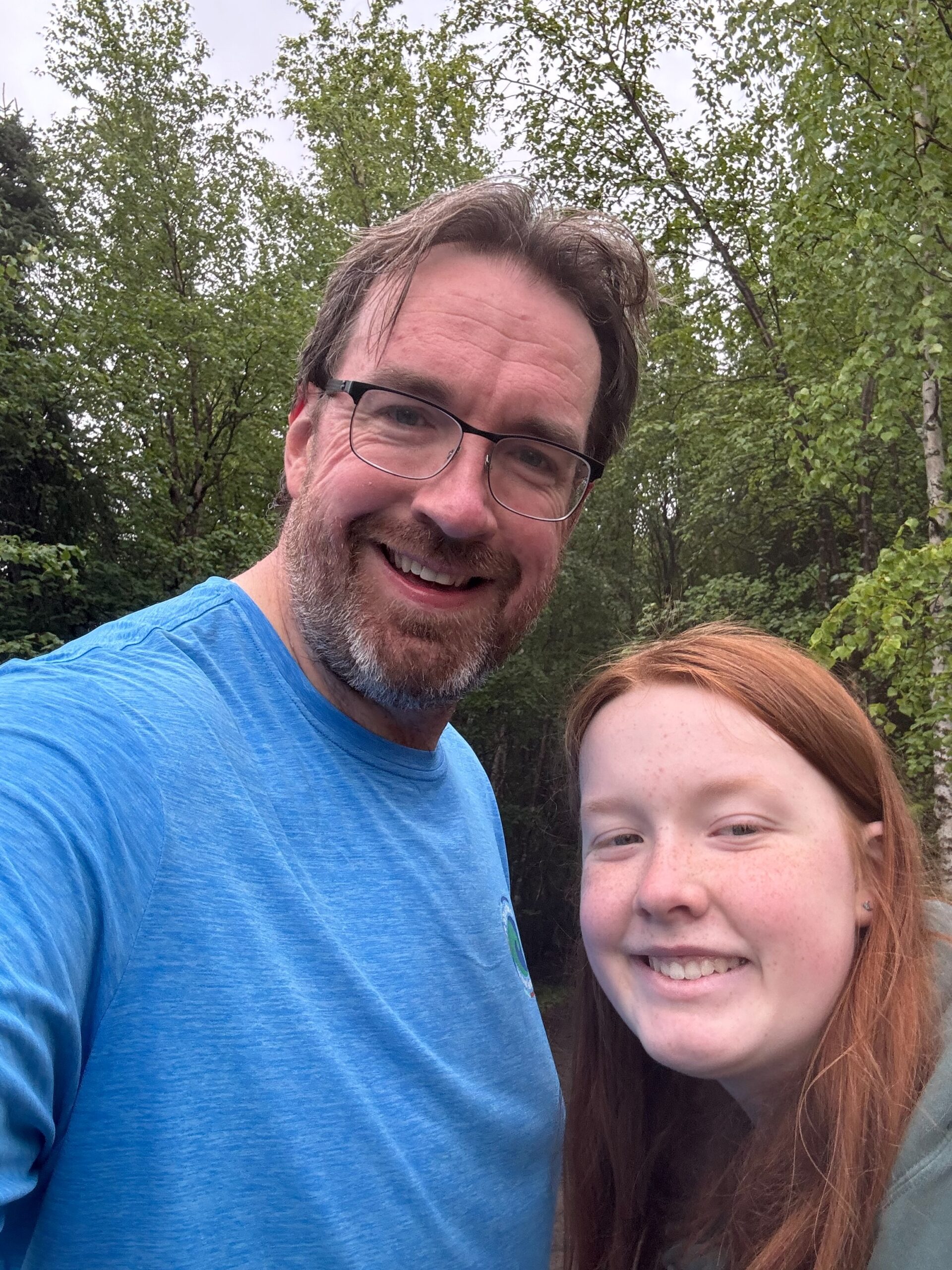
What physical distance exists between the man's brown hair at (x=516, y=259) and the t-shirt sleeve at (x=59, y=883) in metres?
0.96

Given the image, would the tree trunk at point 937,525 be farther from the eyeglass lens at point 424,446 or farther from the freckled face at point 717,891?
the eyeglass lens at point 424,446

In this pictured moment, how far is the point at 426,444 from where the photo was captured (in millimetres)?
1521

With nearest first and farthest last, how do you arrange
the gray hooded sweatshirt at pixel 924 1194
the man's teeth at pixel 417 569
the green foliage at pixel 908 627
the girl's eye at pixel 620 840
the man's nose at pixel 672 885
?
the gray hooded sweatshirt at pixel 924 1194 < the man's nose at pixel 672 885 < the girl's eye at pixel 620 840 < the man's teeth at pixel 417 569 < the green foliage at pixel 908 627

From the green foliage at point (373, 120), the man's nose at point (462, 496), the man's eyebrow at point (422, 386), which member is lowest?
the man's nose at point (462, 496)

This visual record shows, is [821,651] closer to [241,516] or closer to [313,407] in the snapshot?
[313,407]

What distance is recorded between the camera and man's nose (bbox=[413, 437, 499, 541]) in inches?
58.8

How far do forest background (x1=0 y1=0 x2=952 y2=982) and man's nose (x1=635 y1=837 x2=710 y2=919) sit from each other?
955 millimetres

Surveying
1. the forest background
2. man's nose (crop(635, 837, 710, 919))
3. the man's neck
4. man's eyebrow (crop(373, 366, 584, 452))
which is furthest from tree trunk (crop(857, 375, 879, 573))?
man's nose (crop(635, 837, 710, 919))

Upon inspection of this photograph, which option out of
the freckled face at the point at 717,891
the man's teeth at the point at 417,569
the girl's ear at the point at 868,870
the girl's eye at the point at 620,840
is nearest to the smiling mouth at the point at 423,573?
the man's teeth at the point at 417,569

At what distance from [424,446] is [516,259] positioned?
437mm

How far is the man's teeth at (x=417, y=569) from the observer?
4.96 ft

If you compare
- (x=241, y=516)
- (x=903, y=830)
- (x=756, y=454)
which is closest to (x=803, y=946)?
(x=903, y=830)

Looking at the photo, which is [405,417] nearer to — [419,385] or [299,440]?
[419,385]

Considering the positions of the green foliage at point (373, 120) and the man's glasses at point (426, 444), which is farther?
the green foliage at point (373, 120)
